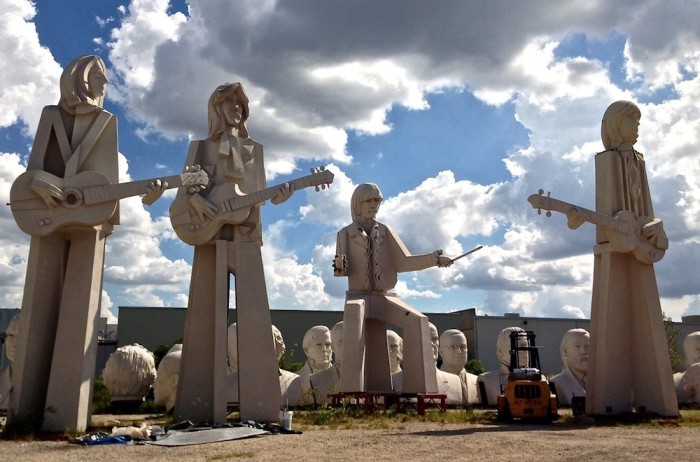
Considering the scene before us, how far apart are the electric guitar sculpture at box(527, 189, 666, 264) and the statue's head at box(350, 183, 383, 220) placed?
3251 millimetres

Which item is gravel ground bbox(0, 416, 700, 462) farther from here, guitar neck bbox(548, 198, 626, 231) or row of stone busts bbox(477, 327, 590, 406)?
row of stone busts bbox(477, 327, 590, 406)

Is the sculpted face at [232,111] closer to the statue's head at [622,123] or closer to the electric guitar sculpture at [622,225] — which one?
the electric guitar sculpture at [622,225]

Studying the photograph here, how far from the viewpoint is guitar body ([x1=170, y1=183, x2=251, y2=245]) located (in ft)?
34.3

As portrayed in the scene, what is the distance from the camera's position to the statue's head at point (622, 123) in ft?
40.8

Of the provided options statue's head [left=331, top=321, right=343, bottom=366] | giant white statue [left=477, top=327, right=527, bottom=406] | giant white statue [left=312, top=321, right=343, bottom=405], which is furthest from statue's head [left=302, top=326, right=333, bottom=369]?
giant white statue [left=477, top=327, right=527, bottom=406]

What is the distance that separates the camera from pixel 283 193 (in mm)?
10586

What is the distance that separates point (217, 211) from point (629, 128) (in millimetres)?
6988

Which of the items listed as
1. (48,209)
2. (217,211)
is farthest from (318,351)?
(48,209)

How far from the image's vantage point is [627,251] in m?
11.8

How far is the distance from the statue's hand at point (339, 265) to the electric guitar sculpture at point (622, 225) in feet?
11.5

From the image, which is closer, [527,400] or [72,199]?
[72,199]

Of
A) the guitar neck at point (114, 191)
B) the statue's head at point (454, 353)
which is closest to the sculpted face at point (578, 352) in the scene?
the statue's head at point (454, 353)

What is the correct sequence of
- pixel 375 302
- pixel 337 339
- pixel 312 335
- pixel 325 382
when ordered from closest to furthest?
pixel 375 302 < pixel 325 382 < pixel 337 339 < pixel 312 335

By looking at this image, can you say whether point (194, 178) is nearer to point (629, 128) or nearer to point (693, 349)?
point (629, 128)
